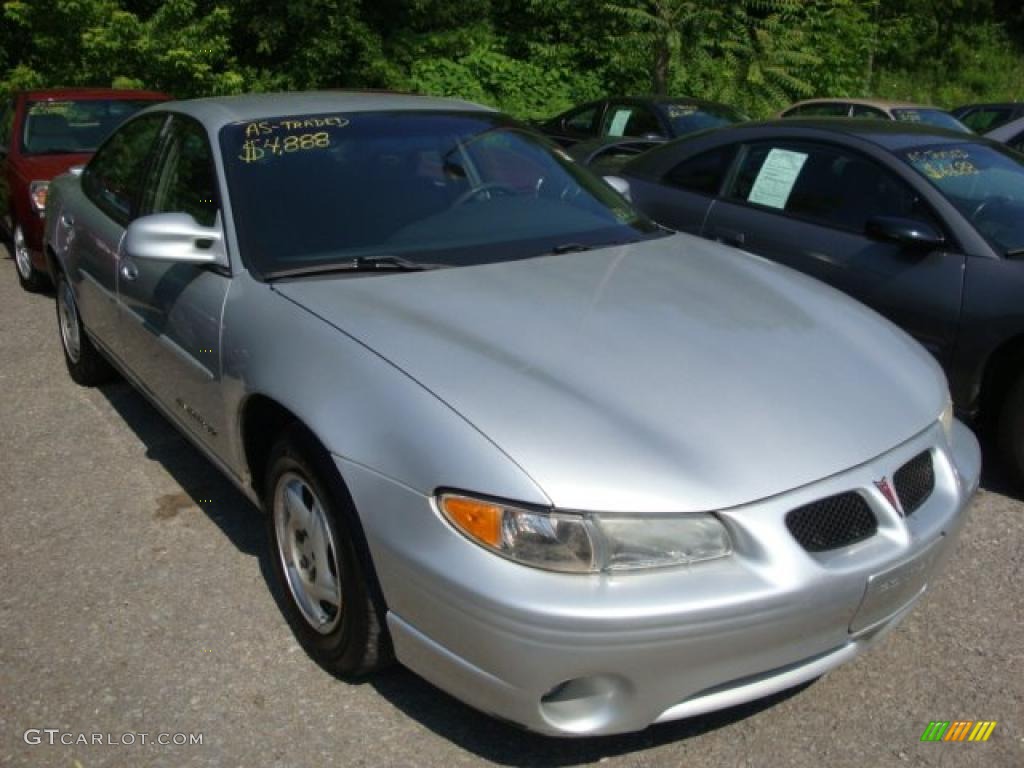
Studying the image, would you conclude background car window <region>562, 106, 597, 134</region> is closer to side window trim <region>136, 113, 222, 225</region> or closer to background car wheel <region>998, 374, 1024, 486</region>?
side window trim <region>136, 113, 222, 225</region>

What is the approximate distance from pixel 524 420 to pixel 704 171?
349 cm

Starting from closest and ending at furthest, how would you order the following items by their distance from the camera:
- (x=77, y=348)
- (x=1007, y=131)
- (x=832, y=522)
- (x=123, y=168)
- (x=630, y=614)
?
(x=630, y=614), (x=832, y=522), (x=123, y=168), (x=77, y=348), (x=1007, y=131)

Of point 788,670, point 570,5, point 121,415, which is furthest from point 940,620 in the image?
point 570,5

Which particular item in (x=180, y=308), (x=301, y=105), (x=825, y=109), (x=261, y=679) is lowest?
(x=825, y=109)

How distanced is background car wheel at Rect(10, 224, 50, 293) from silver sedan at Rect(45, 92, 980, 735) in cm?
408

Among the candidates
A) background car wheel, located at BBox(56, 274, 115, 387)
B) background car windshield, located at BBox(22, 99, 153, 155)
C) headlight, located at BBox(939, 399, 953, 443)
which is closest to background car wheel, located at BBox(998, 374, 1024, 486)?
headlight, located at BBox(939, 399, 953, 443)

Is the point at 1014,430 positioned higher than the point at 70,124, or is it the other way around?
the point at 70,124

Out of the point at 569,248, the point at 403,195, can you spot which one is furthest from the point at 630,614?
the point at 403,195

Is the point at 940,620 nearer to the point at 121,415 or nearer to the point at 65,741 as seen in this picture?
the point at 65,741

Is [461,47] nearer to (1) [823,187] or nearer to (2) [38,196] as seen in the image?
(2) [38,196]

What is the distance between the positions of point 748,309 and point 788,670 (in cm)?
114

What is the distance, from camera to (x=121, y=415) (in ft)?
16.3

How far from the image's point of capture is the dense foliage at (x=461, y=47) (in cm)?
1305

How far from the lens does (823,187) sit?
16.1 ft
